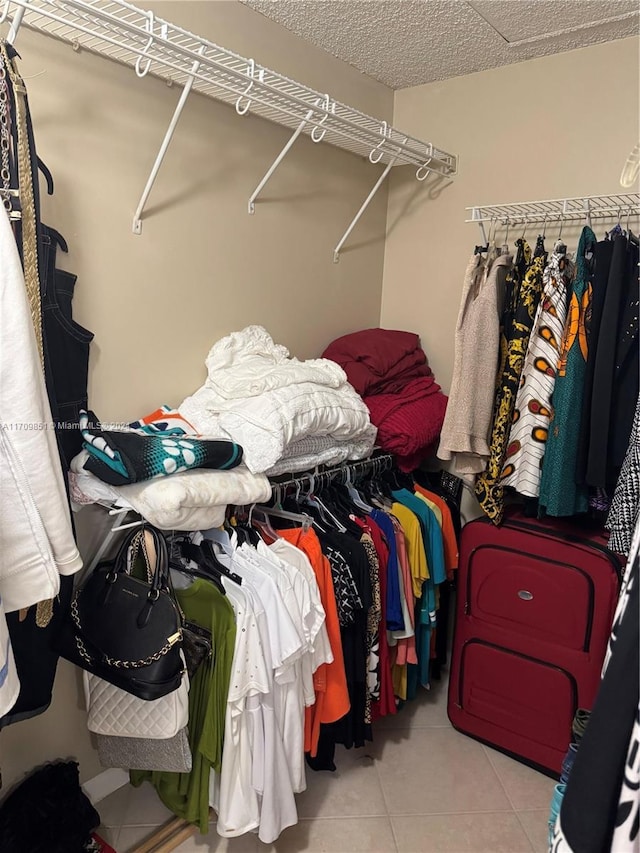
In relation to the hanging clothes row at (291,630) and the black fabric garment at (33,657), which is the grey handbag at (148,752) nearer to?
the hanging clothes row at (291,630)

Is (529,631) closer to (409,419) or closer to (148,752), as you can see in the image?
(409,419)

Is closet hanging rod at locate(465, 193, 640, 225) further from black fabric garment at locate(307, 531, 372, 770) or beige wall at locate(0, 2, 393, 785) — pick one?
black fabric garment at locate(307, 531, 372, 770)

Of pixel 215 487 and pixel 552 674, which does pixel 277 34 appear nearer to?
pixel 215 487

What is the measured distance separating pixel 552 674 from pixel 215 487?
4.37 ft

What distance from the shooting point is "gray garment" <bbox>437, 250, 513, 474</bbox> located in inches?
77.8

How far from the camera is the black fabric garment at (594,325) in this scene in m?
1.80

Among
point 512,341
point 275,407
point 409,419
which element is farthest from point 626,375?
point 275,407

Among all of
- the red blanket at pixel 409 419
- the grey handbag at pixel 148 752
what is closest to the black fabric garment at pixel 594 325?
the red blanket at pixel 409 419

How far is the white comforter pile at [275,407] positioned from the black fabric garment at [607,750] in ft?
3.50

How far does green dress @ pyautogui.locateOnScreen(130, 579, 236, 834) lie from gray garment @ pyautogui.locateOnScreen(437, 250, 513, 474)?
2.97 feet

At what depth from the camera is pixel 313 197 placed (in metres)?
2.35

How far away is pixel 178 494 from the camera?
57.7 inches

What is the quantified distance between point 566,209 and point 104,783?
2365mm

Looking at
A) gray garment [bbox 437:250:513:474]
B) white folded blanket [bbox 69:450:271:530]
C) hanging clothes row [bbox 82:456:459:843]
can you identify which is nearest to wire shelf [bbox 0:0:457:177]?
gray garment [bbox 437:250:513:474]
